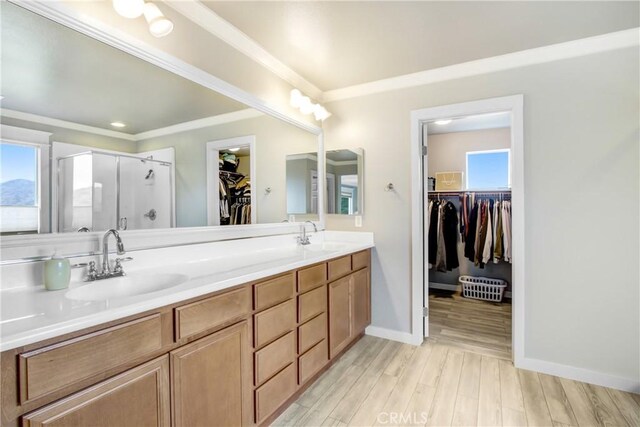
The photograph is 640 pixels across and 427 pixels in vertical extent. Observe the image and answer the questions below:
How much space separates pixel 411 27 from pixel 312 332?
2033 millimetres

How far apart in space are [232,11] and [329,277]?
1.75 m

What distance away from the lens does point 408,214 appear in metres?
2.65

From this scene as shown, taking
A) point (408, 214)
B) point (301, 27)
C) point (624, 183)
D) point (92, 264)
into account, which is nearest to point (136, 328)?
point (92, 264)

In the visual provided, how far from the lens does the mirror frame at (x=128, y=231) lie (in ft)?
3.81

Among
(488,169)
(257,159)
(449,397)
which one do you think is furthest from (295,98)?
(488,169)

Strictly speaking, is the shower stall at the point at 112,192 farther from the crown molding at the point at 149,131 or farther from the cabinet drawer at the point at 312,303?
the cabinet drawer at the point at 312,303

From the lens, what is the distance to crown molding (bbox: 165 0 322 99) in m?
1.69

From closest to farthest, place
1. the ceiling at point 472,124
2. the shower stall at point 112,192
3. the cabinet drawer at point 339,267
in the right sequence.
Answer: the shower stall at point 112,192 → the cabinet drawer at point 339,267 → the ceiling at point 472,124

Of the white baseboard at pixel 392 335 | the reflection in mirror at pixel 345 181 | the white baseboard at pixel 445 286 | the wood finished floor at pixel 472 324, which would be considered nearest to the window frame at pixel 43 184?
the reflection in mirror at pixel 345 181

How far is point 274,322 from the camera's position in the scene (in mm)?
1609

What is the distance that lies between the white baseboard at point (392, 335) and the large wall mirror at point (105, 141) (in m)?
1.60

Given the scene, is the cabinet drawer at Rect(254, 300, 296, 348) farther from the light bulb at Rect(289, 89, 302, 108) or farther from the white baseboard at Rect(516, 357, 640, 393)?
the white baseboard at Rect(516, 357, 640, 393)

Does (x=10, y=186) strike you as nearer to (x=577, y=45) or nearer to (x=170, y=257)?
(x=170, y=257)

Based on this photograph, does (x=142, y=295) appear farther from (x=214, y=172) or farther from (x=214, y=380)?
(x=214, y=172)
